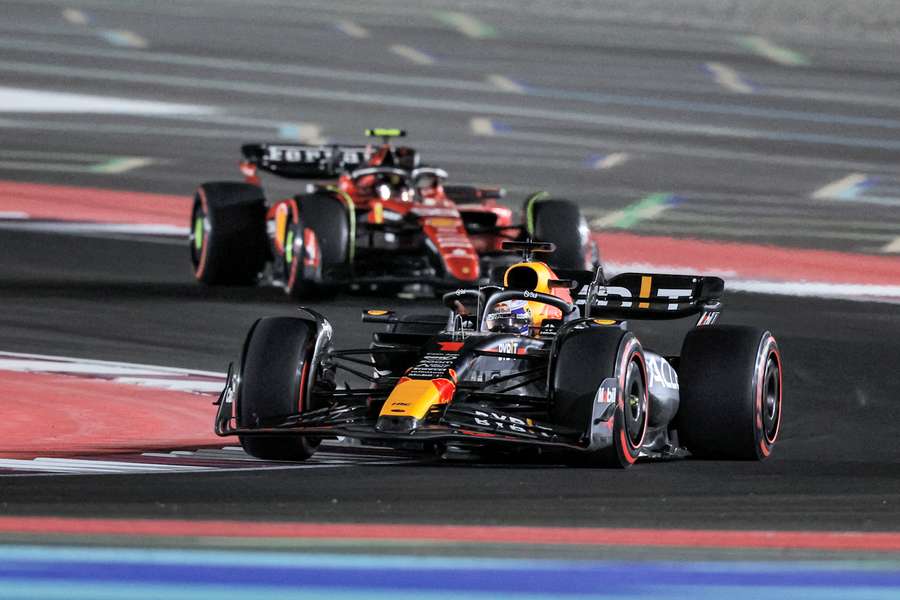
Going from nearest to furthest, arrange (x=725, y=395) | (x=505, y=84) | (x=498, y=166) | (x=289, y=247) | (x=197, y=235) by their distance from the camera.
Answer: (x=725, y=395) < (x=289, y=247) < (x=197, y=235) < (x=498, y=166) < (x=505, y=84)

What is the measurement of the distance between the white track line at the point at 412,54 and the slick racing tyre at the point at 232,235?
21.2 meters

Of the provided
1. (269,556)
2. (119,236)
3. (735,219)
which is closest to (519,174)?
(735,219)

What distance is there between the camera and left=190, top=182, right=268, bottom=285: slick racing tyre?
2389 centimetres

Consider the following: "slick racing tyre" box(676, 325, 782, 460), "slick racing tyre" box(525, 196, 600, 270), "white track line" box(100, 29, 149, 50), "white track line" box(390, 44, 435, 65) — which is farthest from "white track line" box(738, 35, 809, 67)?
"slick racing tyre" box(676, 325, 782, 460)

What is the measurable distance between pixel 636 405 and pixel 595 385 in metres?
0.60

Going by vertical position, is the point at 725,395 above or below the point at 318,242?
below

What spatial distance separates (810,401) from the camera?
1655cm

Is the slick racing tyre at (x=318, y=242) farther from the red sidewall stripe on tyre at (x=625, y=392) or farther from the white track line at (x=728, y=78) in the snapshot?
the white track line at (x=728, y=78)

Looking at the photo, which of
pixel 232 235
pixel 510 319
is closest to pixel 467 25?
pixel 232 235

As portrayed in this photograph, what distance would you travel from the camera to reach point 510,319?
13695 mm

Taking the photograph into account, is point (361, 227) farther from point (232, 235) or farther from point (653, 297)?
point (653, 297)

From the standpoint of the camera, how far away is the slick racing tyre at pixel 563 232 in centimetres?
2269

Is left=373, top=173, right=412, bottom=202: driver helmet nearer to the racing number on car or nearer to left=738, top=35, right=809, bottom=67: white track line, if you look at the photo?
the racing number on car

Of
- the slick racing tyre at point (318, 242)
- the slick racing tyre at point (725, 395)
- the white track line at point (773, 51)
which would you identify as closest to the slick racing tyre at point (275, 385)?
the slick racing tyre at point (725, 395)
